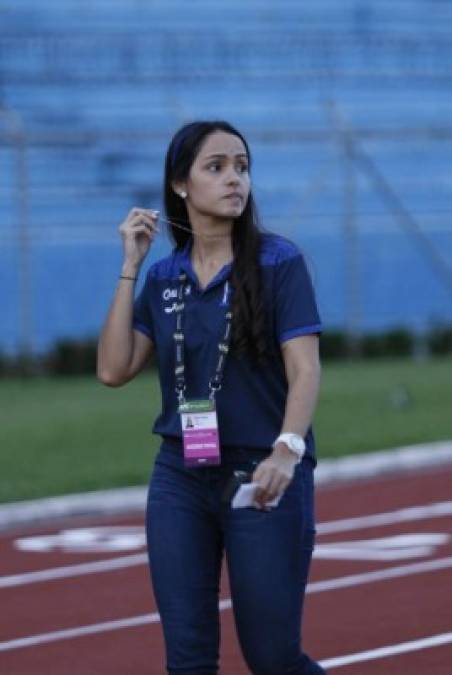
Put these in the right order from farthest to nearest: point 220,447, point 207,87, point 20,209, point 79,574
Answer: point 207,87 < point 20,209 < point 79,574 < point 220,447

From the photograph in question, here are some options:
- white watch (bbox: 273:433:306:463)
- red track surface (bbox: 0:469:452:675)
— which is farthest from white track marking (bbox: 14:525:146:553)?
white watch (bbox: 273:433:306:463)

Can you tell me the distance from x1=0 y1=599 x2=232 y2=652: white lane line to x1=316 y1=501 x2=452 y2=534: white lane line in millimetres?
2984

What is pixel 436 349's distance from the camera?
28.9 metres

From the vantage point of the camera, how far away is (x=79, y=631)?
8.59 meters

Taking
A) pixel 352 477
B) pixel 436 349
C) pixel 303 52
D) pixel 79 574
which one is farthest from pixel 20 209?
pixel 79 574

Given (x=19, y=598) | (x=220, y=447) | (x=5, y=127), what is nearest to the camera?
(x=220, y=447)

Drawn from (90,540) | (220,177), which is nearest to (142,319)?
(220,177)

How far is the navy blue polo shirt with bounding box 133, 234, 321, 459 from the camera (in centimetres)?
533

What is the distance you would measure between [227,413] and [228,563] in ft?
1.37

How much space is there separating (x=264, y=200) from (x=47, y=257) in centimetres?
418

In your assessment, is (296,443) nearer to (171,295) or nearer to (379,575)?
(171,295)

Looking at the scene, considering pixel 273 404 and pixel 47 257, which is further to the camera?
pixel 47 257

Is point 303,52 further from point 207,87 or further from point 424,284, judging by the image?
point 424,284

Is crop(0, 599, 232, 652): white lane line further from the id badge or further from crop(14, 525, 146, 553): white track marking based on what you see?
the id badge
